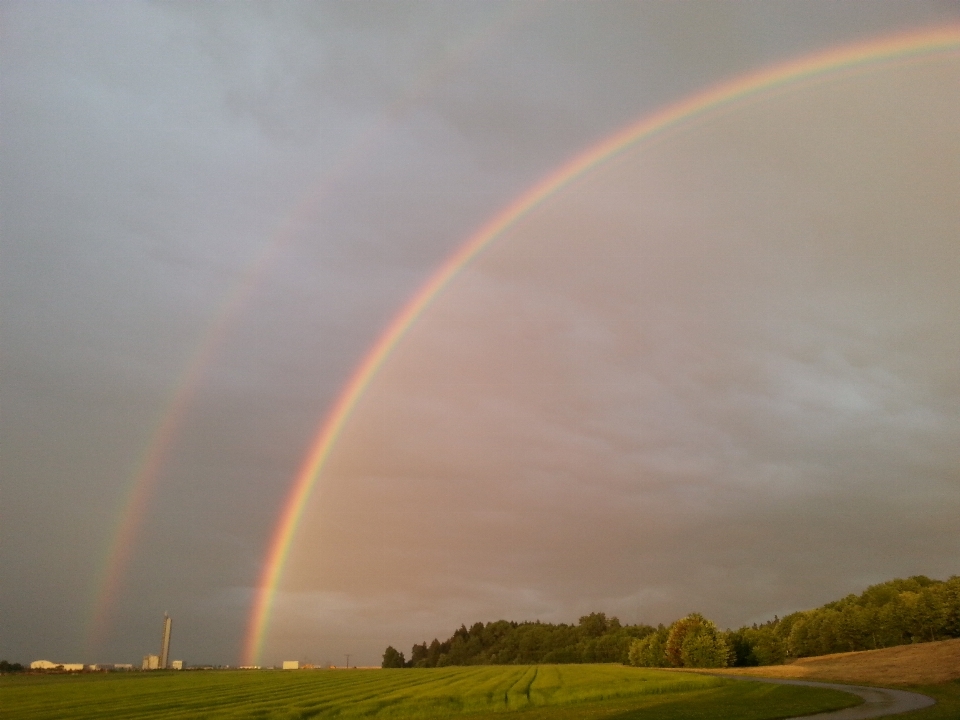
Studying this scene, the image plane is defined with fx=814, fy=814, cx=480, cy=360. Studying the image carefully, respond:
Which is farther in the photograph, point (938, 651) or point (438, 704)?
point (938, 651)

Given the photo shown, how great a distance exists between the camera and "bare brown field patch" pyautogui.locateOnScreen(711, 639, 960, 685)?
3428 inches

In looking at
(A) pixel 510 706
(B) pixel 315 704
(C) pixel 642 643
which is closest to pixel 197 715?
(B) pixel 315 704

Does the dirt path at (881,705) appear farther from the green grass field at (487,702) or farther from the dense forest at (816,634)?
the dense forest at (816,634)

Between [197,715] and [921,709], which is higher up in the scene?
[197,715]

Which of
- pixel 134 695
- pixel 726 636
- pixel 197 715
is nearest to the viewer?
pixel 197 715

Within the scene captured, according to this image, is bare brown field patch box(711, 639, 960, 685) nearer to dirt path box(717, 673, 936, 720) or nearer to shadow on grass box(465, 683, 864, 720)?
dirt path box(717, 673, 936, 720)

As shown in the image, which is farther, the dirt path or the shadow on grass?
the shadow on grass

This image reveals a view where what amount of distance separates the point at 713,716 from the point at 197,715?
35835mm

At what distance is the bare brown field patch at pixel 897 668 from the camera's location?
286 ft

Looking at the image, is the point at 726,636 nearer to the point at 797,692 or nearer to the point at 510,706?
the point at 797,692

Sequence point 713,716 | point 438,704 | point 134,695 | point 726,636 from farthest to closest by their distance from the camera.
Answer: point 726,636 < point 134,695 < point 438,704 < point 713,716

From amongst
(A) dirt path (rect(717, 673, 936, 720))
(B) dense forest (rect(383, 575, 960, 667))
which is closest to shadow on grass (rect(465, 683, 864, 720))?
(A) dirt path (rect(717, 673, 936, 720))

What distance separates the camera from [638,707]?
2320 inches

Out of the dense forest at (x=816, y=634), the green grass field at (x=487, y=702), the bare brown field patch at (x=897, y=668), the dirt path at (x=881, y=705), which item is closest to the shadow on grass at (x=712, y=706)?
the green grass field at (x=487, y=702)
